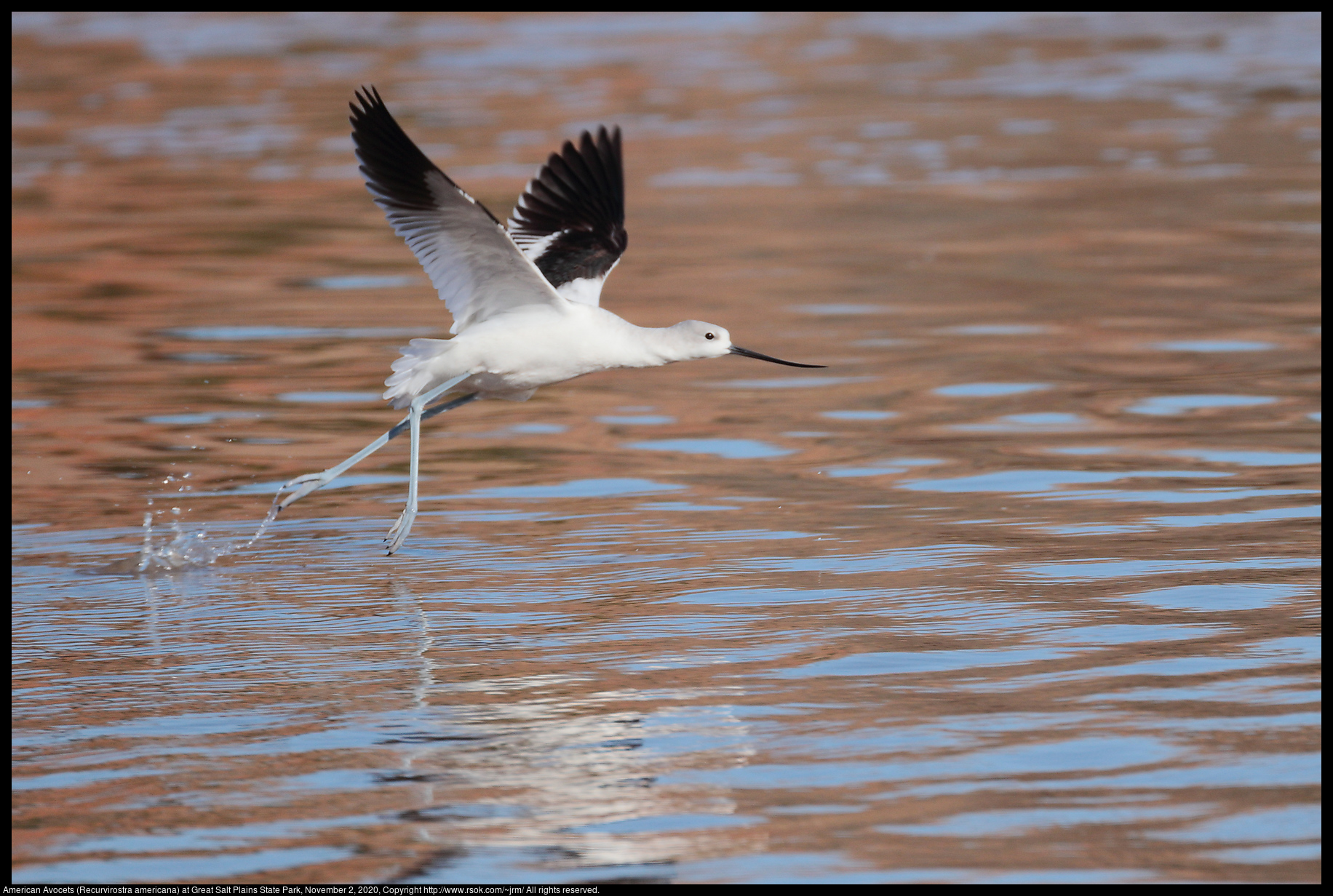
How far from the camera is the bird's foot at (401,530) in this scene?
7363 millimetres

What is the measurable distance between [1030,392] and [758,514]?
2.81 metres

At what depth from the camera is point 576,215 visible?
29.3 ft

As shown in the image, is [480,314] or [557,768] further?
[480,314]

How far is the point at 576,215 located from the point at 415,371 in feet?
4.01

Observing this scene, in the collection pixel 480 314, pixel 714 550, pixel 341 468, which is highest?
pixel 480 314

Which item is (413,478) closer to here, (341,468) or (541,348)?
(341,468)

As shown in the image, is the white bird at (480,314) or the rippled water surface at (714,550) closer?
the rippled water surface at (714,550)

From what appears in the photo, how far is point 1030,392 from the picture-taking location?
10203 mm

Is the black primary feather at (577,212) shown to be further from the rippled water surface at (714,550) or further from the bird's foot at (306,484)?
the bird's foot at (306,484)

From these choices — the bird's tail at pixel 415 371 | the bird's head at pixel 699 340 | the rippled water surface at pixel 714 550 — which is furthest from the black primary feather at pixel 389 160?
the rippled water surface at pixel 714 550

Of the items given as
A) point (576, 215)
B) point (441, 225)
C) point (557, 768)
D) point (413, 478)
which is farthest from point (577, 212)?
point (557, 768)

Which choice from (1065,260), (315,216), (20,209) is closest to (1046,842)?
(1065,260)

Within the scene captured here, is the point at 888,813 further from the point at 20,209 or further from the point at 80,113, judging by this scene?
the point at 80,113

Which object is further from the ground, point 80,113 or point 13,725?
point 80,113
